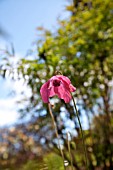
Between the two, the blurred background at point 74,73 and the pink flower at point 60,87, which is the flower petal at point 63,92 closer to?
the pink flower at point 60,87

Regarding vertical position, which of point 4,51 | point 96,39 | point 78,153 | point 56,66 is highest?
point 96,39

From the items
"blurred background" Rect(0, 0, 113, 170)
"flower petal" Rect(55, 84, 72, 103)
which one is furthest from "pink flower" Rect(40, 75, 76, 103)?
"blurred background" Rect(0, 0, 113, 170)

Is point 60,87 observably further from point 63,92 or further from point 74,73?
point 74,73

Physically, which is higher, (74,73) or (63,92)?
(74,73)

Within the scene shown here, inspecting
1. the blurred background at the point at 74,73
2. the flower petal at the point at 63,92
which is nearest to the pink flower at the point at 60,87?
the flower petal at the point at 63,92

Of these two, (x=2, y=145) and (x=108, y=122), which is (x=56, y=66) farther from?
(x=2, y=145)

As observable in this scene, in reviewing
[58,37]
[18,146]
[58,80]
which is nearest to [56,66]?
[58,37]

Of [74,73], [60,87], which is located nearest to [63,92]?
[60,87]

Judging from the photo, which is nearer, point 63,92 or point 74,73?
point 63,92

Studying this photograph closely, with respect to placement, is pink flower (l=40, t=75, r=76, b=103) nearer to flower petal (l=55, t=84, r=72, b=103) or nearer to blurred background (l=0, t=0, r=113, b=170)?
flower petal (l=55, t=84, r=72, b=103)

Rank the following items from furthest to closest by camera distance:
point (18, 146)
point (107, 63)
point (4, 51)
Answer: point (18, 146)
point (107, 63)
point (4, 51)

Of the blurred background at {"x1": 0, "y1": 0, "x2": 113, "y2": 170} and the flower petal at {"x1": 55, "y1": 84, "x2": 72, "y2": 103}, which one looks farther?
the blurred background at {"x1": 0, "y1": 0, "x2": 113, "y2": 170}
